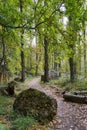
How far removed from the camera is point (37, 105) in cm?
741

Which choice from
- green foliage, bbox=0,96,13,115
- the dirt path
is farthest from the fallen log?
green foliage, bbox=0,96,13,115

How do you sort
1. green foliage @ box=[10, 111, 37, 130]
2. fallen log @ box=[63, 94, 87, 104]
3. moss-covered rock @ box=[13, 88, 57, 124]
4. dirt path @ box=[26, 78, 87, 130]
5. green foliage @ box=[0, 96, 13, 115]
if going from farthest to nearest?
1. fallen log @ box=[63, 94, 87, 104]
2. green foliage @ box=[0, 96, 13, 115]
3. moss-covered rock @ box=[13, 88, 57, 124]
4. dirt path @ box=[26, 78, 87, 130]
5. green foliage @ box=[10, 111, 37, 130]

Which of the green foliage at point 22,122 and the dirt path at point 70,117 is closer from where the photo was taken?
the green foliage at point 22,122

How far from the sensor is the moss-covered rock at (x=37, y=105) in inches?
283

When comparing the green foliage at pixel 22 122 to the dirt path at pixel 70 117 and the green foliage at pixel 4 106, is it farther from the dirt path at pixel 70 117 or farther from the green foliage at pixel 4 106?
the green foliage at pixel 4 106

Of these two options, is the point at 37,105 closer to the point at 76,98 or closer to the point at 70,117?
the point at 70,117

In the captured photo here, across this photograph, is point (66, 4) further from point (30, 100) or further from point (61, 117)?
point (61, 117)

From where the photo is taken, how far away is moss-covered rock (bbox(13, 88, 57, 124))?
7.18m

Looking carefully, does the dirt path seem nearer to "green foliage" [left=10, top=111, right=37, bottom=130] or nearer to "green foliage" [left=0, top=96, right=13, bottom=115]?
"green foliage" [left=10, top=111, right=37, bottom=130]

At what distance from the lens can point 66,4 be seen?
267 inches

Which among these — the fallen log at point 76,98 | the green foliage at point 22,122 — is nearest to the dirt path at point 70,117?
the fallen log at point 76,98

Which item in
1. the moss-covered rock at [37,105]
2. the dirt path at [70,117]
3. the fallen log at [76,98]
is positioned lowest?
the dirt path at [70,117]

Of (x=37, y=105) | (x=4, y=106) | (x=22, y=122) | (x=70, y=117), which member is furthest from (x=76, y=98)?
(x=22, y=122)

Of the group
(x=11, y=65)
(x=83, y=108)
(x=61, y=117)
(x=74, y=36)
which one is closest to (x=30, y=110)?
(x=61, y=117)
